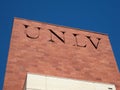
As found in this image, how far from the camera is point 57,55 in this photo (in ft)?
32.7

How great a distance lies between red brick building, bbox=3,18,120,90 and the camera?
8.99 m

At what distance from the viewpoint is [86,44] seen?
1118 centimetres

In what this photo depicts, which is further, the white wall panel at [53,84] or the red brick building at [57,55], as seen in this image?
the red brick building at [57,55]

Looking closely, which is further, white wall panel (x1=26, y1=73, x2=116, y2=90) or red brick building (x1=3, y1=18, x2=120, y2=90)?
red brick building (x1=3, y1=18, x2=120, y2=90)

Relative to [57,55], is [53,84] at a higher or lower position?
lower

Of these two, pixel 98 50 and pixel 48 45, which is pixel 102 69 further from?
pixel 48 45

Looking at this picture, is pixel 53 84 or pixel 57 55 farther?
pixel 57 55

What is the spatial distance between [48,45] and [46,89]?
3.51 metres

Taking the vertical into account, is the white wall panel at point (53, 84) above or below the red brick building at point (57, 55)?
below

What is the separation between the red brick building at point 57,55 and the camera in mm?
8992

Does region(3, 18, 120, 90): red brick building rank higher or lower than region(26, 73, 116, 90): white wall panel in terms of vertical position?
higher

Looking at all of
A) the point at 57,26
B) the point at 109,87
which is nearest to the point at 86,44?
the point at 57,26

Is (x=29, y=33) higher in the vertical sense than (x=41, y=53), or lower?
higher

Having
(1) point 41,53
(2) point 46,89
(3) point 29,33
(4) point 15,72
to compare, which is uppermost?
(3) point 29,33
